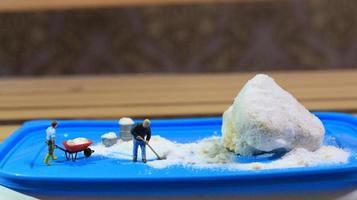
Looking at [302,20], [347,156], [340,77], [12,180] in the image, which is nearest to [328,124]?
[347,156]

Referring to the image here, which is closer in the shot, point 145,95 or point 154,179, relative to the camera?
point 154,179

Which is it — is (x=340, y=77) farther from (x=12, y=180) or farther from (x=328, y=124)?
(x=12, y=180)

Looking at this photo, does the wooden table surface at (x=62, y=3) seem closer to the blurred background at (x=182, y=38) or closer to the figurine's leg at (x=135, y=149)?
the blurred background at (x=182, y=38)

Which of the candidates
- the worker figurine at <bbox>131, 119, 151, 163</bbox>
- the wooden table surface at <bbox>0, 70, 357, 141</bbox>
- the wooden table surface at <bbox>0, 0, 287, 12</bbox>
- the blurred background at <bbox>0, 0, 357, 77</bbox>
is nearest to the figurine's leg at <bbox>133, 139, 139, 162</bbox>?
the worker figurine at <bbox>131, 119, 151, 163</bbox>

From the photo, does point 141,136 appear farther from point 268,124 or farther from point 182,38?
point 182,38

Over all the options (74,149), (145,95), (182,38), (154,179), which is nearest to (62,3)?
(145,95)
